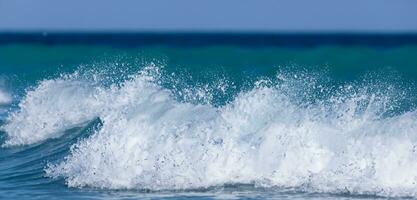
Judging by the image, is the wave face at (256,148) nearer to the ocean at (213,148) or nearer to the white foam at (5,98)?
the ocean at (213,148)

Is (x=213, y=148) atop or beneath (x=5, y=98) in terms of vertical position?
beneath

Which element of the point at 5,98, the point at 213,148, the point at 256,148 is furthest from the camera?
the point at 5,98

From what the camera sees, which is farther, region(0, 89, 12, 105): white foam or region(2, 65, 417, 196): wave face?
region(0, 89, 12, 105): white foam

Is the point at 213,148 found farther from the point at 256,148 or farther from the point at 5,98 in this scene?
the point at 5,98

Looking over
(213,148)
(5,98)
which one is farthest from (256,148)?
(5,98)

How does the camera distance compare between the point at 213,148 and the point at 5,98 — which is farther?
the point at 5,98

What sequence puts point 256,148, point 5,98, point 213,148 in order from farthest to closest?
point 5,98, point 256,148, point 213,148

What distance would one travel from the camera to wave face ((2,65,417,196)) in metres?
10.3

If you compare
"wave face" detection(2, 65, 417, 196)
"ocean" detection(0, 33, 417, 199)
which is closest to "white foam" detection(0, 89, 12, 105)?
"ocean" detection(0, 33, 417, 199)

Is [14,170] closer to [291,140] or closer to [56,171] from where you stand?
[56,171]

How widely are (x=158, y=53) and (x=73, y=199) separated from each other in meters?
27.6

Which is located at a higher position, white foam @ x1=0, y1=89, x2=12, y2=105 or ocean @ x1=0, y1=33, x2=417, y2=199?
white foam @ x1=0, y1=89, x2=12, y2=105

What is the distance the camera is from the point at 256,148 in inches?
440

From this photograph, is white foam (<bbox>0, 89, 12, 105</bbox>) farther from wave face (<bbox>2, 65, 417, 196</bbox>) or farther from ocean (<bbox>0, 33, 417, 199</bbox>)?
wave face (<bbox>2, 65, 417, 196</bbox>)
